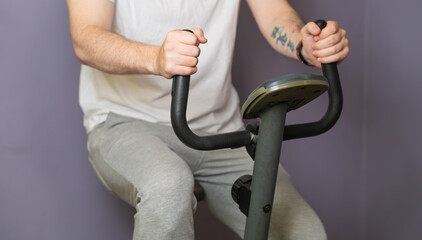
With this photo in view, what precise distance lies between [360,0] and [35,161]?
140 centimetres

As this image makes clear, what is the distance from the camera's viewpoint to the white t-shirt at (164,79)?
137 centimetres

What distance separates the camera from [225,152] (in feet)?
4.48

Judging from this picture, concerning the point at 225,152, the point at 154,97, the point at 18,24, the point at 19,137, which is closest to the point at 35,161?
the point at 19,137

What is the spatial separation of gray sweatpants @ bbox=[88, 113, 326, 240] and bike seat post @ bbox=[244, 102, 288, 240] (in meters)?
0.14

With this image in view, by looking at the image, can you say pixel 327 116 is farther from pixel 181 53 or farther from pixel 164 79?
pixel 164 79

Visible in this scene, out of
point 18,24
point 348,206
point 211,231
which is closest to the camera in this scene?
point 18,24

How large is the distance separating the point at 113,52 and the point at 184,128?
1.01 ft

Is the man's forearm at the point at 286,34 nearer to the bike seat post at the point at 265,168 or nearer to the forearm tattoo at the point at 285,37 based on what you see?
the forearm tattoo at the point at 285,37

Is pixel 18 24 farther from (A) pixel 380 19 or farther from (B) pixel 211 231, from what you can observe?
(A) pixel 380 19

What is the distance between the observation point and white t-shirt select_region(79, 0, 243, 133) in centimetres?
137

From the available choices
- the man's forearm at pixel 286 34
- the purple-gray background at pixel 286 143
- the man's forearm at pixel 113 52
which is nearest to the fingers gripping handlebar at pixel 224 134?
the man's forearm at pixel 113 52

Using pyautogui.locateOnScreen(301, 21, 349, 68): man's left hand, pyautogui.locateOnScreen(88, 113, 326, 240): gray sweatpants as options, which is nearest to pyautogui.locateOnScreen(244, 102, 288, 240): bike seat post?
pyautogui.locateOnScreen(88, 113, 326, 240): gray sweatpants

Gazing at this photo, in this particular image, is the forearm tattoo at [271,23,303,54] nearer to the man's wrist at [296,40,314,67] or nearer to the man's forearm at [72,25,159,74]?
the man's wrist at [296,40,314,67]

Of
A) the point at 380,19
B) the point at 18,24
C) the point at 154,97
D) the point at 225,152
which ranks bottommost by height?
the point at 225,152
